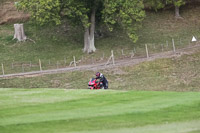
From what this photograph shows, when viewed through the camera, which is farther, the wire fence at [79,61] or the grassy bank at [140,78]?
the wire fence at [79,61]

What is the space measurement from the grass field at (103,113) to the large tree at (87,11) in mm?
34082

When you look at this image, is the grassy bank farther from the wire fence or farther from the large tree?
the large tree

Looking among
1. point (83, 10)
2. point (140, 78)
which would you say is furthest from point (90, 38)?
point (140, 78)

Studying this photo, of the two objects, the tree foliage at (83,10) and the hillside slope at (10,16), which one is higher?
the hillside slope at (10,16)

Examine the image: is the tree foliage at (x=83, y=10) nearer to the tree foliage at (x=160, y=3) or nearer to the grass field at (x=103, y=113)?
the tree foliage at (x=160, y=3)

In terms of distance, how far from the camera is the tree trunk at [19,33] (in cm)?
6131

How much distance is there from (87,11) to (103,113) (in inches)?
1609

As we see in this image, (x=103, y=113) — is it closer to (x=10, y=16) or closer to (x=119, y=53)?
(x=119, y=53)

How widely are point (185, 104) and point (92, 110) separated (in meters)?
3.13

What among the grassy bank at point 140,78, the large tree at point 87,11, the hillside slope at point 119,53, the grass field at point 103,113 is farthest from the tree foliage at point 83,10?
the grass field at point 103,113

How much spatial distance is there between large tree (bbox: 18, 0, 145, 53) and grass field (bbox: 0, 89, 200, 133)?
112ft

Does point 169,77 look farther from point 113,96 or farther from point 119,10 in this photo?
point 113,96

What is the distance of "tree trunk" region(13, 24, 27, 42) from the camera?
6131cm

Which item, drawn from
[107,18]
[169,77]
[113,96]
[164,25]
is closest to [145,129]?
[113,96]
